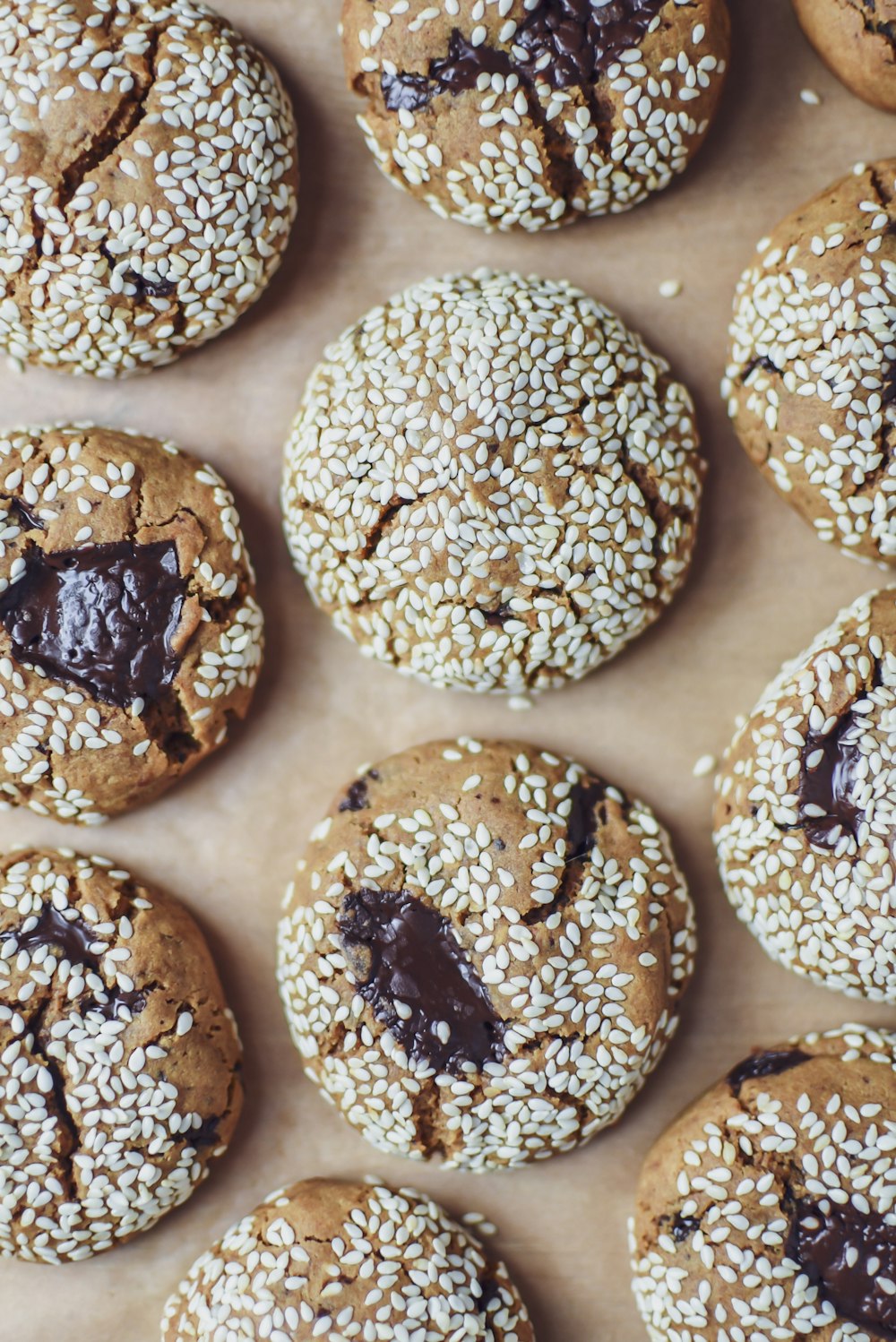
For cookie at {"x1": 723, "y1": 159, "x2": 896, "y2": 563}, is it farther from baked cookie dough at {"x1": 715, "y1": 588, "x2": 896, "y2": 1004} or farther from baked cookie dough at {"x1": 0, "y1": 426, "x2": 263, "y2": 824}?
baked cookie dough at {"x1": 0, "y1": 426, "x2": 263, "y2": 824}

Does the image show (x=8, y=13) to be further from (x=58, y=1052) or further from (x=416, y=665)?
(x=58, y=1052)

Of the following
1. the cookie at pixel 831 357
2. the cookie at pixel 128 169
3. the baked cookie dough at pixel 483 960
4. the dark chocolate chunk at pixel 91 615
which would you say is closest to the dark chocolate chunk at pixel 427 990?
the baked cookie dough at pixel 483 960

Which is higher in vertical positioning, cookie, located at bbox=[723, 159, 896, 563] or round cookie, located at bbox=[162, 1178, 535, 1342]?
cookie, located at bbox=[723, 159, 896, 563]

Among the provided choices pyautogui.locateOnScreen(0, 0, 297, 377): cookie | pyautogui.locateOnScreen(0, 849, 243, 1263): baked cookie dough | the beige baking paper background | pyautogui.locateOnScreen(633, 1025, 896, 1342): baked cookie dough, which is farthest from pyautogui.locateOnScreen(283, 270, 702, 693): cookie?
pyautogui.locateOnScreen(633, 1025, 896, 1342): baked cookie dough

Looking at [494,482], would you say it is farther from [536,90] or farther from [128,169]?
[128,169]

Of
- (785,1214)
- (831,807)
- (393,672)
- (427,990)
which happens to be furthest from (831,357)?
(785,1214)
